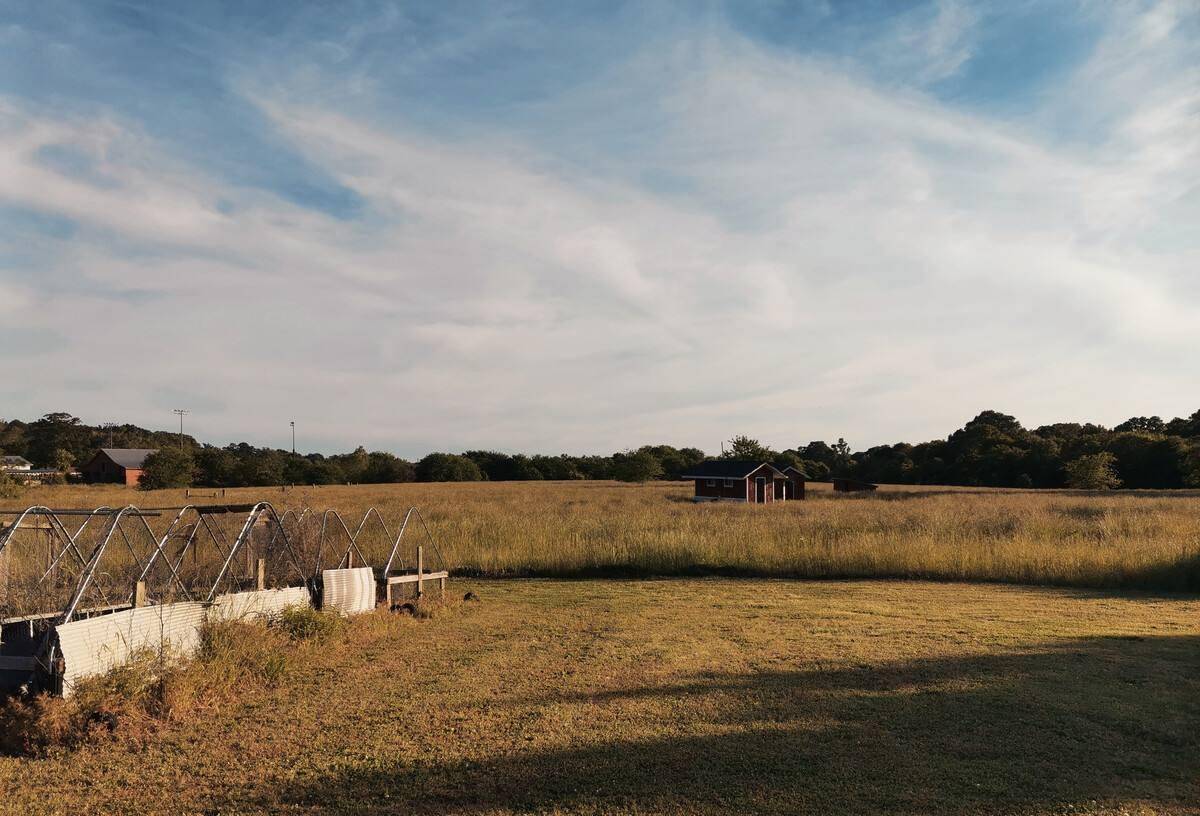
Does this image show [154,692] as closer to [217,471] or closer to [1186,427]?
[217,471]

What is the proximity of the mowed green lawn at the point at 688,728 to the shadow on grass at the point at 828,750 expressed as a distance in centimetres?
2

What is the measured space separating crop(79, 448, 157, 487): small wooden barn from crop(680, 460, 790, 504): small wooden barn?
5080 cm

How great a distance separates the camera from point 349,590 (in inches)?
462

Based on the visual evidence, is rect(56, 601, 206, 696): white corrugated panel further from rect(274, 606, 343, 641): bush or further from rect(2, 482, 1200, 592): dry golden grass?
rect(2, 482, 1200, 592): dry golden grass

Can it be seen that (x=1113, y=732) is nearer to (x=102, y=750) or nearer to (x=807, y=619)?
(x=807, y=619)

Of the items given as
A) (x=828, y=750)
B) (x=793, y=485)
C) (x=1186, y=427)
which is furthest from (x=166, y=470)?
(x=1186, y=427)

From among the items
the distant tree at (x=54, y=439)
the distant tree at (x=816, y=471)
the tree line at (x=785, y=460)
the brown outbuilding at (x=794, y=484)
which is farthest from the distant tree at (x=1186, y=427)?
the distant tree at (x=54, y=439)

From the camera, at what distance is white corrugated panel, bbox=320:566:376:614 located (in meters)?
11.4

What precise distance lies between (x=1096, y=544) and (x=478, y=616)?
45.8 feet

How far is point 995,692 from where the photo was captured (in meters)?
7.84

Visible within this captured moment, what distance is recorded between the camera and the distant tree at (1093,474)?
52.8m

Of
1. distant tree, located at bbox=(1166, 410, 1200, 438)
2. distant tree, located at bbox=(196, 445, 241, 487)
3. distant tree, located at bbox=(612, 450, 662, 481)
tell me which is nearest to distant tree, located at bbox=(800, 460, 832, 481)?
distant tree, located at bbox=(612, 450, 662, 481)

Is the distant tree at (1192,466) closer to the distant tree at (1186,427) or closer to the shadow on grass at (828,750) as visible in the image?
the distant tree at (1186,427)

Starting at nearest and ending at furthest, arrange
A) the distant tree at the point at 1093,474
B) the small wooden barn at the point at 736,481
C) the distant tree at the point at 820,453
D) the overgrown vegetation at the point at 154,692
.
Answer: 1. the overgrown vegetation at the point at 154,692
2. the small wooden barn at the point at 736,481
3. the distant tree at the point at 1093,474
4. the distant tree at the point at 820,453
